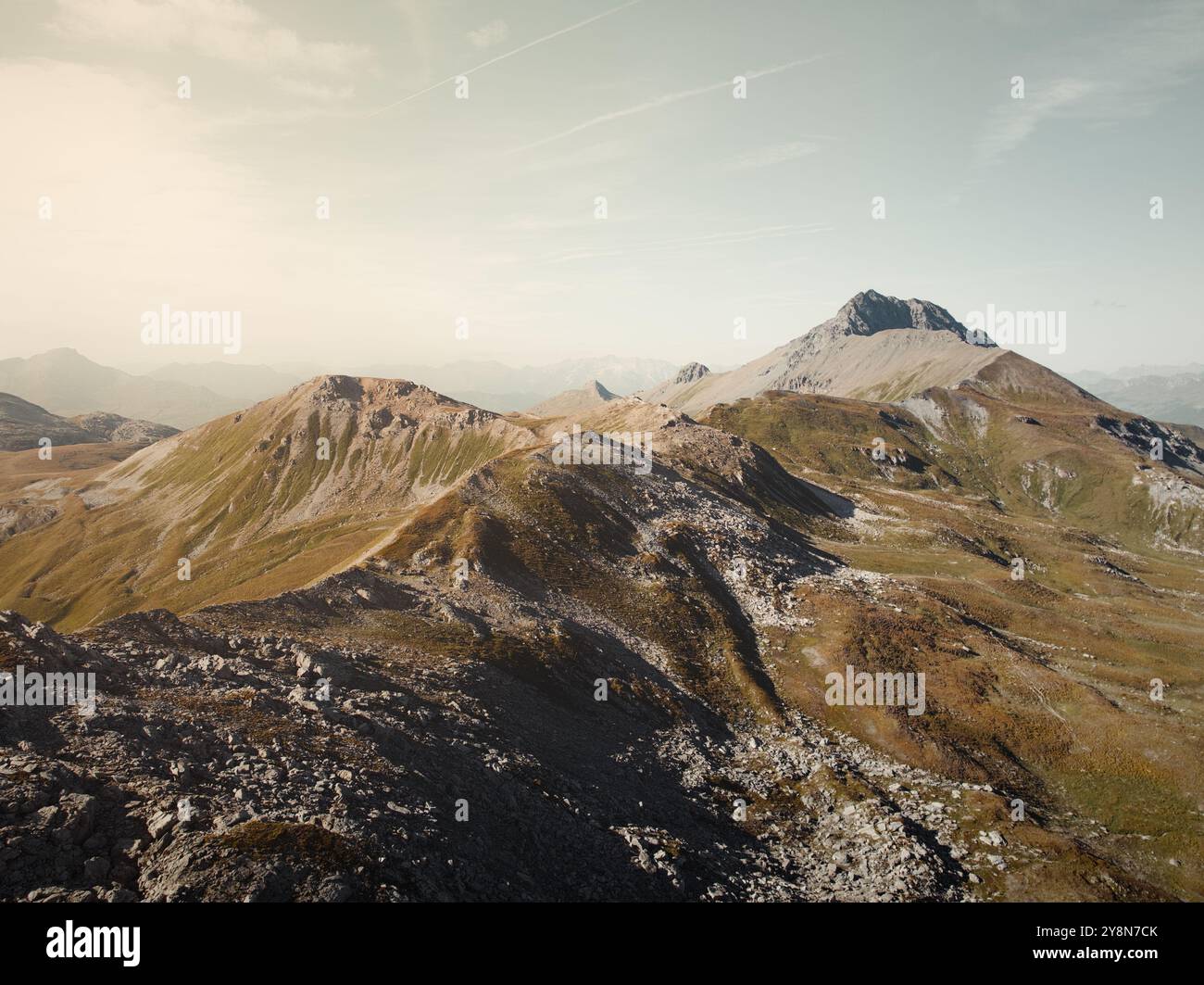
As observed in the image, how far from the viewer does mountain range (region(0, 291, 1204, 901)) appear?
26.6 meters

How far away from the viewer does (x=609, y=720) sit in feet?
182

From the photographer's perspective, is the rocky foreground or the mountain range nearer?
the rocky foreground

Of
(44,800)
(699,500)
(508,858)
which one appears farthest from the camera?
(699,500)

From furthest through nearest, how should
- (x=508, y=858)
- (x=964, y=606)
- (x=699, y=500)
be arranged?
(x=699, y=500), (x=964, y=606), (x=508, y=858)

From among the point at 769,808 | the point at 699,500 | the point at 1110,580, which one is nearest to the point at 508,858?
the point at 769,808

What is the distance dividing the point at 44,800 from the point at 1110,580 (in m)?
165

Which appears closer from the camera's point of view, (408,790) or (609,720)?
(408,790)

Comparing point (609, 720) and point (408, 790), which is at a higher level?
point (408, 790)

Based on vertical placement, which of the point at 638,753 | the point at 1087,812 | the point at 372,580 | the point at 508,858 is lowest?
the point at 1087,812

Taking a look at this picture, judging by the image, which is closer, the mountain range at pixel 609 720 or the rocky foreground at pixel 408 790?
the rocky foreground at pixel 408 790

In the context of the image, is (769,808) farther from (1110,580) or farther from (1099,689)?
(1110,580)

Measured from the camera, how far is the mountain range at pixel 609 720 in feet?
87.1
